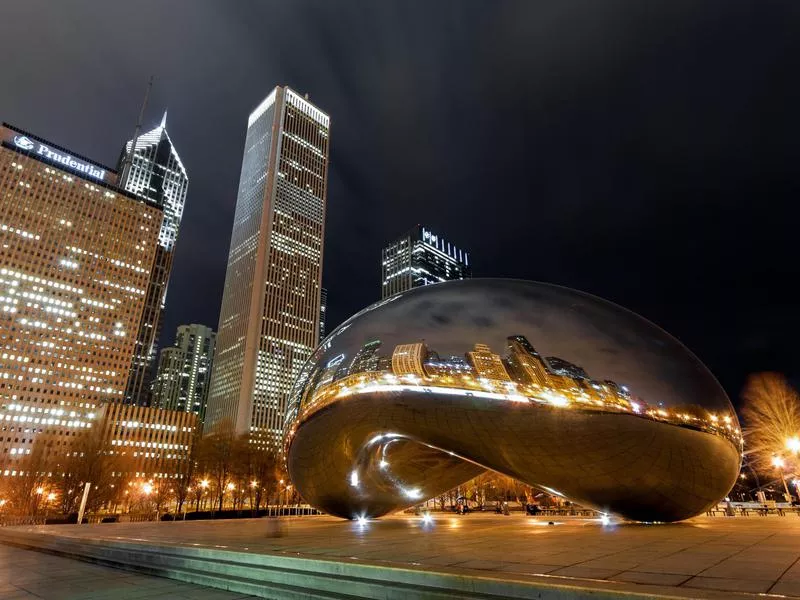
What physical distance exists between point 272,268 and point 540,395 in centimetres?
14163

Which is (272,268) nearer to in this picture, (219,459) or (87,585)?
(219,459)

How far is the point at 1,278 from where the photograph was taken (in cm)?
11531

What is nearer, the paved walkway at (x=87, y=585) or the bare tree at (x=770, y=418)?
the paved walkway at (x=87, y=585)

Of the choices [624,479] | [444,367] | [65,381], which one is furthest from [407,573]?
[65,381]

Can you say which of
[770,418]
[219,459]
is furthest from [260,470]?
[770,418]

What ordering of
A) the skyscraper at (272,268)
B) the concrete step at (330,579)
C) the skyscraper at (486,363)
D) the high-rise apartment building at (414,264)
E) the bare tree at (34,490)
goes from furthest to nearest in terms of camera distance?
the high-rise apartment building at (414,264) < the skyscraper at (272,268) < the bare tree at (34,490) < the skyscraper at (486,363) < the concrete step at (330,579)

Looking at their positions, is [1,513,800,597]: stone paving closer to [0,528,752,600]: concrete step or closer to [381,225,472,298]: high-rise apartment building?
[0,528,752,600]: concrete step

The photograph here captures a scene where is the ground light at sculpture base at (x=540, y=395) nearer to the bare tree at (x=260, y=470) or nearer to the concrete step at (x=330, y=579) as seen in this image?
the concrete step at (x=330, y=579)

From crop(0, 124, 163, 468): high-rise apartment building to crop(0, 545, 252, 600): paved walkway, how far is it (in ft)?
414

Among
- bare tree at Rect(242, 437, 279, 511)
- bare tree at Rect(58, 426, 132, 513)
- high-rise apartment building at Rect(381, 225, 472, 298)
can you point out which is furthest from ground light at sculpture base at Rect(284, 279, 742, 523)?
high-rise apartment building at Rect(381, 225, 472, 298)

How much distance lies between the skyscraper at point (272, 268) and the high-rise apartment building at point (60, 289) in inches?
1049

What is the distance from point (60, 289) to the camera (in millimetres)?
123125

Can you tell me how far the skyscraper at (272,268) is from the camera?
132 m

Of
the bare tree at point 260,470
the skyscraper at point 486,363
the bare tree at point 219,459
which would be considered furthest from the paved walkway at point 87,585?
the bare tree at point 219,459
